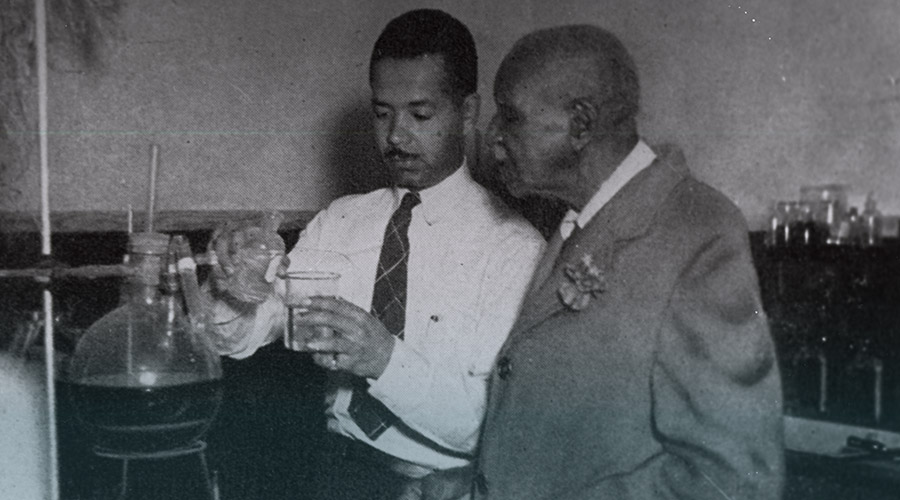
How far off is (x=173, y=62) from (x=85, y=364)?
0.52 m

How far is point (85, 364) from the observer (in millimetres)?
1264

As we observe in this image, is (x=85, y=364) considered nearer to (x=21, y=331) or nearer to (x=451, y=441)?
(x=21, y=331)

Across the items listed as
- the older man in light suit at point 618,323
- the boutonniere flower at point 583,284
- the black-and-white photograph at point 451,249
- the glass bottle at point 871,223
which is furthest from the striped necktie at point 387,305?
the glass bottle at point 871,223

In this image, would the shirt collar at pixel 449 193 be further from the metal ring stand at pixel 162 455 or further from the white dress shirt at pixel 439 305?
the metal ring stand at pixel 162 455

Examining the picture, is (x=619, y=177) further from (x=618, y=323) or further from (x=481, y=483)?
(x=481, y=483)

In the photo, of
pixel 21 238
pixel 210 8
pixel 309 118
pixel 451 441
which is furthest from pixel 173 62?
pixel 451 441

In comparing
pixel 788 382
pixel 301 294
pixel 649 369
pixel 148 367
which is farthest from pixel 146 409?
pixel 788 382

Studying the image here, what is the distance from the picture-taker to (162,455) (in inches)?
51.4

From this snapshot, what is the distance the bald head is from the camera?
3.77 feet

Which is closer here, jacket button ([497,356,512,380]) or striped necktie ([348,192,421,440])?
jacket button ([497,356,512,380])

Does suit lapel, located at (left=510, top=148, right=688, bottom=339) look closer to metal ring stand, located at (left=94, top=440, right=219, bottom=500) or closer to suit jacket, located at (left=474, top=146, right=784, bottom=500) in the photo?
suit jacket, located at (left=474, top=146, right=784, bottom=500)

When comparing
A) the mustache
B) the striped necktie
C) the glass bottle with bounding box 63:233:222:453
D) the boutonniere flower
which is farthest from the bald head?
the glass bottle with bounding box 63:233:222:453

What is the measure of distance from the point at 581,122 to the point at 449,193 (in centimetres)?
40

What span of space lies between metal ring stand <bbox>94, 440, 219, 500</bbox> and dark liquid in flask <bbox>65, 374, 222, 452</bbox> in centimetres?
1
